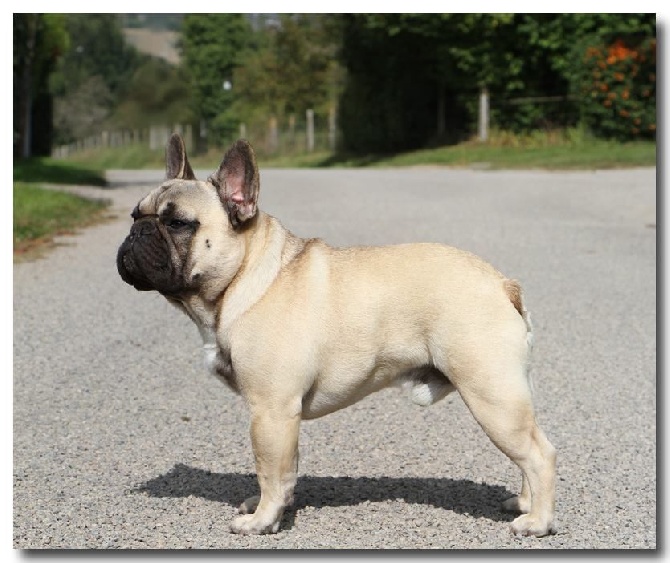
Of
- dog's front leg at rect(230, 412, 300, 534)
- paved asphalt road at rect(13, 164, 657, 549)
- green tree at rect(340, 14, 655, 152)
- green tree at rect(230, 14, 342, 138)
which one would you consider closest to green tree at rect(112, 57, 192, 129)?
green tree at rect(230, 14, 342, 138)

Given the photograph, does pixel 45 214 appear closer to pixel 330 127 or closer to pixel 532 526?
pixel 532 526

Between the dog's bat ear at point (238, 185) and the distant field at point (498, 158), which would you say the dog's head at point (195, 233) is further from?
the distant field at point (498, 158)

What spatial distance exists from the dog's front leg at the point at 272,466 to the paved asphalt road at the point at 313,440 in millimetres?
59

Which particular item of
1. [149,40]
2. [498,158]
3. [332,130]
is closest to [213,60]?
[332,130]

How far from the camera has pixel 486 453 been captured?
4.97m

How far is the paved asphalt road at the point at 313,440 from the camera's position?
402 cm

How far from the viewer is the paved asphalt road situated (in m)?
4.02

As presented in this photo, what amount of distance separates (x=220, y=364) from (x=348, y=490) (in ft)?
3.10

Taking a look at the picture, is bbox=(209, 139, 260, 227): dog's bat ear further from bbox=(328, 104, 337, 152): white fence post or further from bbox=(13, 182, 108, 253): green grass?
bbox=(328, 104, 337, 152): white fence post

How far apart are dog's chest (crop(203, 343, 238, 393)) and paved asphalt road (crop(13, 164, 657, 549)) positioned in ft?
1.91

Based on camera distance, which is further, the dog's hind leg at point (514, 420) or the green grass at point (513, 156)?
the green grass at point (513, 156)

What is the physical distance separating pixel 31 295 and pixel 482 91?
77.9ft

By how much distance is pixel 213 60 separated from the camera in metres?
50.4

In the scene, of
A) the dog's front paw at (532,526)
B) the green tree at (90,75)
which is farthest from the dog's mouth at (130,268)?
the green tree at (90,75)
